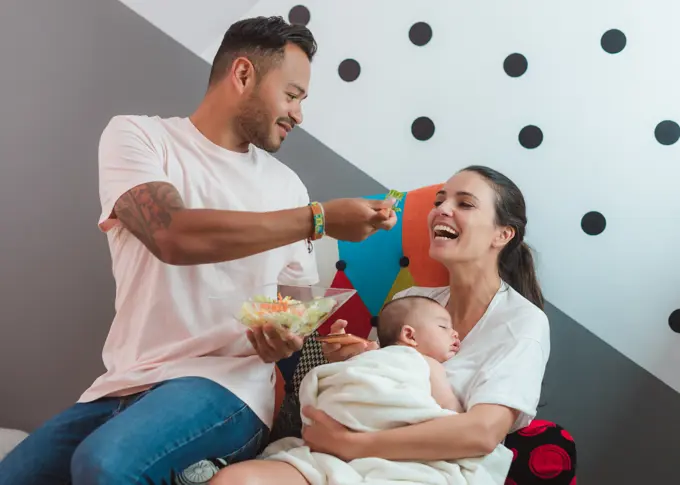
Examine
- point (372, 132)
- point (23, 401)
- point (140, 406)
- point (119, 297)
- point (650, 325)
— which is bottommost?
point (23, 401)

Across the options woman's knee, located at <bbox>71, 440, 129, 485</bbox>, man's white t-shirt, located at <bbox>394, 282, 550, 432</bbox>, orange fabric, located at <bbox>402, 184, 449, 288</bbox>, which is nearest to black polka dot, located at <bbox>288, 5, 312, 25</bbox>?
orange fabric, located at <bbox>402, 184, 449, 288</bbox>

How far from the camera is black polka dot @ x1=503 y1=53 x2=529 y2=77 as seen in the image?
6.13ft

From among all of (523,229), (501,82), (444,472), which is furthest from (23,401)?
(501,82)

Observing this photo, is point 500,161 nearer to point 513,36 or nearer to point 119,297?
point 513,36

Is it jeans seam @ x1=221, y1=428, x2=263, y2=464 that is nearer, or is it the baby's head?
jeans seam @ x1=221, y1=428, x2=263, y2=464

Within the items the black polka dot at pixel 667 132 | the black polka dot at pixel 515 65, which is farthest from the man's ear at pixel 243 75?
the black polka dot at pixel 667 132

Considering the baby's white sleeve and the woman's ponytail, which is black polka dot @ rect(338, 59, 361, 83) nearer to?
the woman's ponytail

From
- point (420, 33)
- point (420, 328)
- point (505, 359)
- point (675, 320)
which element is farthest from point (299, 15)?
point (675, 320)

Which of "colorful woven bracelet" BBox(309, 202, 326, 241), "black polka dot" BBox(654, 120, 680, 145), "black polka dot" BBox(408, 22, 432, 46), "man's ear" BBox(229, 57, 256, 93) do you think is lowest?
"colorful woven bracelet" BBox(309, 202, 326, 241)

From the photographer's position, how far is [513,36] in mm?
1880

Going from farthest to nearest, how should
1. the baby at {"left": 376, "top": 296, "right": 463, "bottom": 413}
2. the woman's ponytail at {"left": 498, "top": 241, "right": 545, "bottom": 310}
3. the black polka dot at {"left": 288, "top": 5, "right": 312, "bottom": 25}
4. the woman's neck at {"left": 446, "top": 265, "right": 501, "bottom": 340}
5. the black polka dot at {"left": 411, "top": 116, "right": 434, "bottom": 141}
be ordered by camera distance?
1. the black polka dot at {"left": 288, "top": 5, "right": 312, "bottom": 25}
2. the black polka dot at {"left": 411, "top": 116, "right": 434, "bottom": 141}
3. the woman's ponytail at {"left": 498, "top": 241, "right": 545, "bottom": 310}
4. the woman's neck at {"left": 446, "top": 265, "right": 501, "bottom": 340}
5. the baby at {"left": 376, "top": 296, "right": 463, "bottom": 413}

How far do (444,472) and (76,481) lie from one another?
2.05ft

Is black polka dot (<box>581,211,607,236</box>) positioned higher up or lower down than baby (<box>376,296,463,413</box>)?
higher up

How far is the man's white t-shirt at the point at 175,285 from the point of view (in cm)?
130
